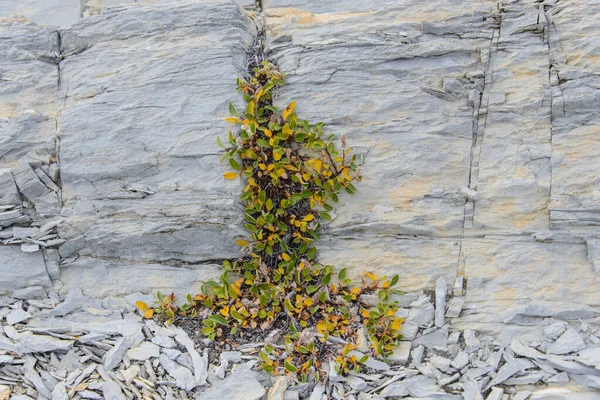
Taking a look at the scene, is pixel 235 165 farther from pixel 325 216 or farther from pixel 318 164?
pixel 325 216

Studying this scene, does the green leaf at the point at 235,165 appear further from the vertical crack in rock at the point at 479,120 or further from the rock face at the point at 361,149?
the vertical crack in rock at the point at 479,120

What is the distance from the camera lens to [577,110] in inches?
214

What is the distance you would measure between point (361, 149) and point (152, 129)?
209 cm

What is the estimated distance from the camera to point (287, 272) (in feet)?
17.5

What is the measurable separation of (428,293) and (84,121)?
378cm

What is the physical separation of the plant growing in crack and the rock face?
0.17 metres

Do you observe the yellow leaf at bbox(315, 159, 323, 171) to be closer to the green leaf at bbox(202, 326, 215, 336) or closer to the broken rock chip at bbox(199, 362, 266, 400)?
the green leaf at bbox(202, 326, 215, 336)

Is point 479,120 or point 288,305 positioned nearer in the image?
point 288,305

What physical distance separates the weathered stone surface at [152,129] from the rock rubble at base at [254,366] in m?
0.90

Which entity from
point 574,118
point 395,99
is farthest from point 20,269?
point 574,118

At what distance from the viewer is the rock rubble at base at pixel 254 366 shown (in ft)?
14.1

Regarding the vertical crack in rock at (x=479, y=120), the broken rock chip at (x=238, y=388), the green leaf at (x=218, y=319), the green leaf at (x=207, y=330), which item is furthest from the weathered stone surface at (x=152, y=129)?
the vertical crack in rock at (x=479, y=120)

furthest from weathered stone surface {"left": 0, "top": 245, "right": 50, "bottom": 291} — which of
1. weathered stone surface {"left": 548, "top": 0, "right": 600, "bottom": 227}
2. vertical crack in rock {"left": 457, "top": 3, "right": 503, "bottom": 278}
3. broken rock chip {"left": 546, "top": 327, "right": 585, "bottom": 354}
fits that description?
weathered stone surface {"left": 548, "top": 0, "right": 600, "bottom": 227}

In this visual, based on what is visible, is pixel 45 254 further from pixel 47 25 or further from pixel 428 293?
pixel 428 293
